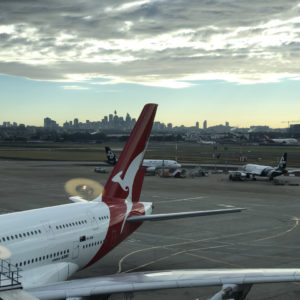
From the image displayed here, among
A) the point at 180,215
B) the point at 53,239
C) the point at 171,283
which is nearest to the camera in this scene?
the point at 171,283

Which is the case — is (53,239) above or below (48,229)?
below

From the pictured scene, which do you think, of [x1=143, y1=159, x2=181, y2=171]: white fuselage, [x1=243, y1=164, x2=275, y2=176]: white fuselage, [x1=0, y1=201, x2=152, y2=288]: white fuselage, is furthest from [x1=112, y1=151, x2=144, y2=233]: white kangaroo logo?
[x1=143, y1=159, x2=181, y2=171]: white fuselage

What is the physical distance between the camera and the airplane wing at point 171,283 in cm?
1792

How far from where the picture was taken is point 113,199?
1219 inches

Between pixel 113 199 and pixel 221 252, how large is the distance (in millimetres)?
11868

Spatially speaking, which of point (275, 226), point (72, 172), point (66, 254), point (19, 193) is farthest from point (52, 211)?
point (72, 172)

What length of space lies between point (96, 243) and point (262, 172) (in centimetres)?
7323

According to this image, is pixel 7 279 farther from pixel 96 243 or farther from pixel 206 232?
pixel 206 232

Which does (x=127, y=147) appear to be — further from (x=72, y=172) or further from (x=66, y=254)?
(x=72, y=172)

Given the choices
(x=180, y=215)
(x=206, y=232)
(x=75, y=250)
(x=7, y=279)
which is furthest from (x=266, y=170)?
(x=7, y=279)

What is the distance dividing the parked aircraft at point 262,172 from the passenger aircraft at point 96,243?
65300mm

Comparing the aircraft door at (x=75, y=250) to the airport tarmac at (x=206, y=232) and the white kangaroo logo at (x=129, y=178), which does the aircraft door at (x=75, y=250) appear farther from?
the white kangaroo logo at (x=129, y=178)

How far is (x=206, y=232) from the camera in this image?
4516cm

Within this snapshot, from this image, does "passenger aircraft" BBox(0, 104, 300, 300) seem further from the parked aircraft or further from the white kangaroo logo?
the parked aircraft
